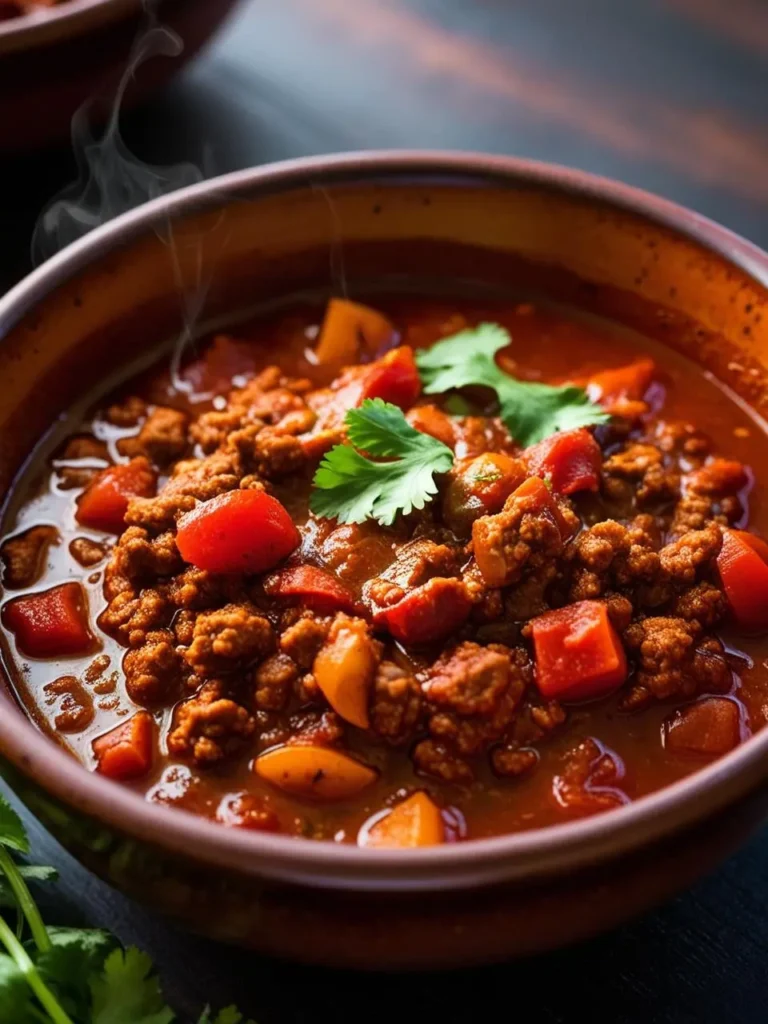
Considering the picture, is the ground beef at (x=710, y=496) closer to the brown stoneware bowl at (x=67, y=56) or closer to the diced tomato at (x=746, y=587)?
the diced tomato at (x=746, y=587)

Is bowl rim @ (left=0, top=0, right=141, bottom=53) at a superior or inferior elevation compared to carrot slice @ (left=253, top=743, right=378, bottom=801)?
superior

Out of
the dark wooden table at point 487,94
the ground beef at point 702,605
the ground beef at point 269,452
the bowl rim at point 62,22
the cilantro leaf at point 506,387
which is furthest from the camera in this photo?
the dark wooden table at point 487,94

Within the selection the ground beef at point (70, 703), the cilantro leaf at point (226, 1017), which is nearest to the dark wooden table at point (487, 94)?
the ground beef at point (70, 703)

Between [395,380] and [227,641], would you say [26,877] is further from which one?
[395,380]

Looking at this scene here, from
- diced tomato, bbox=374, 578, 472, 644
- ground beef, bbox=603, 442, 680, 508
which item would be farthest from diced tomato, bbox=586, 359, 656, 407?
diced tomato, bbox=374, 578, 472, 644

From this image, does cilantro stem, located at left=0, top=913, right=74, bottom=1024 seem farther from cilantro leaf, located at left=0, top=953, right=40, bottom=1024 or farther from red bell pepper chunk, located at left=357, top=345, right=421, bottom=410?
red bell pepper chunk, located at left=357, top=345, right=421, bottom=410

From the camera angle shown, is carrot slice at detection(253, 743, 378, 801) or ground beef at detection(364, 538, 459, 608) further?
ground beef at detection(364, 538, 459, 608)
